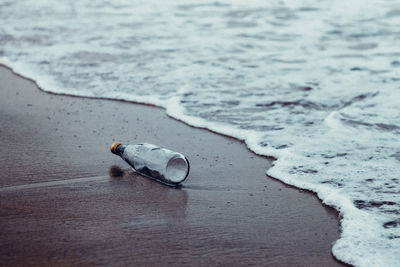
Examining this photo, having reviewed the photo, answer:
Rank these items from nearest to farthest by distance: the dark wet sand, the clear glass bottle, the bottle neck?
the dark wet sand < the clear glass bottle < the bottle neck

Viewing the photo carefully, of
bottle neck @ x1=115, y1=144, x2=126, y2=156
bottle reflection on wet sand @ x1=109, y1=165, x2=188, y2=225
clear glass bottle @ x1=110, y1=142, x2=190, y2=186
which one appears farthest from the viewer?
bottle neck @ x1=115, y1=144, x2=126, y2=156

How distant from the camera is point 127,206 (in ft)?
9.16

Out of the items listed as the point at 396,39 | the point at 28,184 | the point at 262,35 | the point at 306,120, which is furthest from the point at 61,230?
the point at 396,39

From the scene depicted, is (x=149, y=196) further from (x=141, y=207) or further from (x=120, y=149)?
(x=120, y=149)

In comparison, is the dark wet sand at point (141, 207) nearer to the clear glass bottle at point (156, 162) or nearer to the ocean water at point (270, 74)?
the clear glass bottle at point (156, 162)

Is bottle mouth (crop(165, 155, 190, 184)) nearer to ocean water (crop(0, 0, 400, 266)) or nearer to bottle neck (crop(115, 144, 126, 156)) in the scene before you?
bottle neck (crop(115, 144, 126, 156))

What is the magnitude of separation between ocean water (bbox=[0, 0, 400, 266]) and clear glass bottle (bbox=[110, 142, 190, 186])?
1.78ft

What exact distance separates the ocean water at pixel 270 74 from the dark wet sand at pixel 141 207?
172mm

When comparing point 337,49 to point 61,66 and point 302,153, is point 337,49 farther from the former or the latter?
point 302,153

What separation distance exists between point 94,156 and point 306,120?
1628 millimetres

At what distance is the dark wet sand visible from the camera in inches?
92.4

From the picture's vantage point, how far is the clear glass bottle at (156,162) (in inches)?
122

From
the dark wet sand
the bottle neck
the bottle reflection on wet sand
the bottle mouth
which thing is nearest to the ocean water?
the dark wet sand

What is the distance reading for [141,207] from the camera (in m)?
2.79
